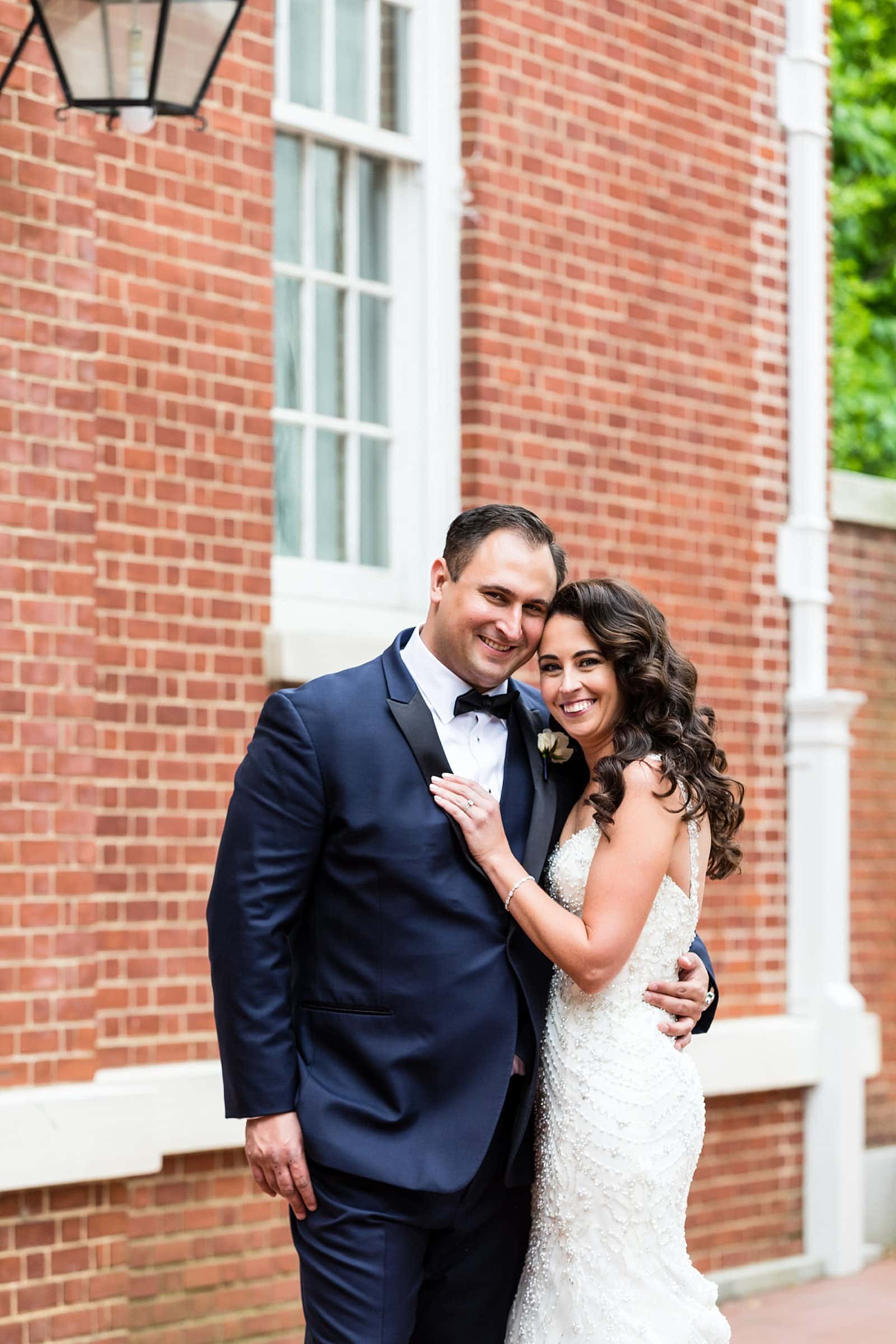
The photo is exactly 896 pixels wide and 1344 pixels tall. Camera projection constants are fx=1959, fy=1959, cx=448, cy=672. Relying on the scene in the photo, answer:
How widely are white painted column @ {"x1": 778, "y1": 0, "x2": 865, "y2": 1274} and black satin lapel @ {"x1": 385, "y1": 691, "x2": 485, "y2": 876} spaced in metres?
4.47

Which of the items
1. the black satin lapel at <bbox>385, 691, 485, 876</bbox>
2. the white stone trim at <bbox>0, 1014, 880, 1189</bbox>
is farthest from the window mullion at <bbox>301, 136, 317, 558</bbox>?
the black satin lapel at <bbox>385, 691, 485, 876</bbox>

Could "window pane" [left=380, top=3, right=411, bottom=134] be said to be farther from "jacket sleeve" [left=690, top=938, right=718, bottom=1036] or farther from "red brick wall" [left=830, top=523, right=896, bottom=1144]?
"jacket sleeve" [left=690, top=938, right=718, bottom=1036]

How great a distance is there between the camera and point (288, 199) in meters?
6.63

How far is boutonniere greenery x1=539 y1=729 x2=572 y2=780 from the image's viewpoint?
4031 millimetres

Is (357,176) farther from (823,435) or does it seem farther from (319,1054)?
(319,1054)

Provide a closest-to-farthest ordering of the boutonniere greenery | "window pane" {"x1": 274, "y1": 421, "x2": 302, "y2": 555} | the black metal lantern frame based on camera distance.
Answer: the boutonniere greenery < the black metal lantern frame < "window pane" {"x1": 274, "y1": 421, "x2": 302, "y2": 555}

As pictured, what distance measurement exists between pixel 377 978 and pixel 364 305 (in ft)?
12.1

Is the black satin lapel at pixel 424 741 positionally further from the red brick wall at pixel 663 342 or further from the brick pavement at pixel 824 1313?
the brick pavement at pixel 824 1313

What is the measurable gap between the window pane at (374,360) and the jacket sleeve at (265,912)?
10.8ft

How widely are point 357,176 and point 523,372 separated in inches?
35.3

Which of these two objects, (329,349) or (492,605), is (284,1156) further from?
(329,349)

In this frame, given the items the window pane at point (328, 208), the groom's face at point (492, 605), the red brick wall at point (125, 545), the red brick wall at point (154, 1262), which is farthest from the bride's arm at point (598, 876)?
the window pane at point (328, 208)

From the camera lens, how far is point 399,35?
22.9ft

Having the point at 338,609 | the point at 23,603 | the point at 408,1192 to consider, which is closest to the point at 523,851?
the point at 408,1192
